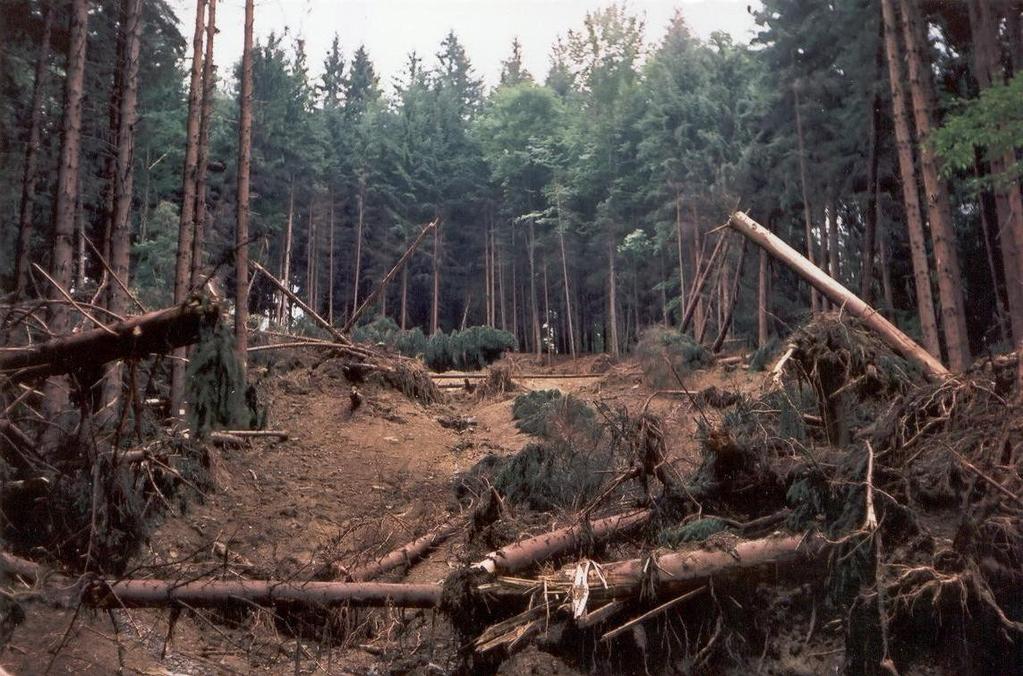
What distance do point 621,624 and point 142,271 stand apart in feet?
58.5

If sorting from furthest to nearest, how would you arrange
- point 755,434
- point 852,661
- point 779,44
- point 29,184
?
point 779,44 < point 29,184 < point 755,434 < point 852,661

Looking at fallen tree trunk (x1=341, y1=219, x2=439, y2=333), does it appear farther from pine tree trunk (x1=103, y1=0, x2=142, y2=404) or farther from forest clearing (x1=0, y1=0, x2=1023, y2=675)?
pine tree trunk (x1=103, y1=0, x2=142, y2=404)

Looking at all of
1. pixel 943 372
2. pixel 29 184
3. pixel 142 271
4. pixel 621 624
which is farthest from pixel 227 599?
pixel 142 271

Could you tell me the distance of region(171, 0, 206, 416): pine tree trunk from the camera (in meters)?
12.4

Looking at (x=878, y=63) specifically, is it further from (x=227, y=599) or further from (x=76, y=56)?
(x=227, y=599)

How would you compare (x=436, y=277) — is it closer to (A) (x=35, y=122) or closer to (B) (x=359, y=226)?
(B) (x=359, y=226)

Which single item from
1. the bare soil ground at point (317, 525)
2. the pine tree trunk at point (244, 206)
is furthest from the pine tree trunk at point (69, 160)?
the bare soil ground at point (317, 525)

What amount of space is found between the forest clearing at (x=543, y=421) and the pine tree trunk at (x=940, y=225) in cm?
5

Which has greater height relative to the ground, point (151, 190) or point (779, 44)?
point (779, 44)

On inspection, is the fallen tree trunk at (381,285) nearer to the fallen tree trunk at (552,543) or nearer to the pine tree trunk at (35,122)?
the pine tree trunk at (35,122)

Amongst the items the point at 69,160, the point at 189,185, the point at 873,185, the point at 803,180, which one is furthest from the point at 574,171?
the point at 69,160

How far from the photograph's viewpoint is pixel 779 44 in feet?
73.8

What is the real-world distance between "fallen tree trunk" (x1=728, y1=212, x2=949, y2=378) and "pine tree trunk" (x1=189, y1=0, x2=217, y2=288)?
8.77 m

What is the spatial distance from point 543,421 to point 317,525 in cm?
357
